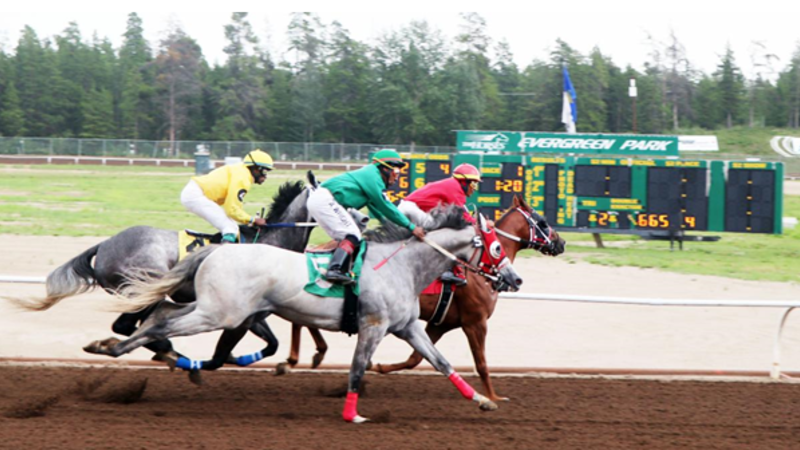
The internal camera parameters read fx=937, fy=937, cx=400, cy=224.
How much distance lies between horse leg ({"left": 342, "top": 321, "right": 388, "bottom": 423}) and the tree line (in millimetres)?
47854

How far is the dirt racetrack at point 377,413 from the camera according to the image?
18.9 ft

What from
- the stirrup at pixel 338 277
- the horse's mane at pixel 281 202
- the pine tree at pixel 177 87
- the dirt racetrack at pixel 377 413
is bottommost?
the dirt racetrack at pixel 377 413

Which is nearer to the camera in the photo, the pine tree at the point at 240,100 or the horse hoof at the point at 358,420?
the horse hoof at the point at 358,420

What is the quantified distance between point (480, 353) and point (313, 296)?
153 cm

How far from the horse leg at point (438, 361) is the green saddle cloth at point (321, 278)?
53 centimetres

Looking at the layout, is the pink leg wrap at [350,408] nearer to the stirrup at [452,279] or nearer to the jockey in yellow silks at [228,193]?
the stirrup at [452,279]

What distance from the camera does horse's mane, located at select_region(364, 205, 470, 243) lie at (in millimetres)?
6625

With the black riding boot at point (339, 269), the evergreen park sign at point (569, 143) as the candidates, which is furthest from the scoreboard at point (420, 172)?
the black riding boot at point (339, 269)

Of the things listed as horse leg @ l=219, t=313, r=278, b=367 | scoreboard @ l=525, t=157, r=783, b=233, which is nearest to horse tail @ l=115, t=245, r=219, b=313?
horse leg @ l=219, t=313, r=278, b=367

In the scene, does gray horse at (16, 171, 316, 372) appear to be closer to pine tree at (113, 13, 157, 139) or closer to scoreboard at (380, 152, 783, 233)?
scoreboard at (380, 152, 783, 233)

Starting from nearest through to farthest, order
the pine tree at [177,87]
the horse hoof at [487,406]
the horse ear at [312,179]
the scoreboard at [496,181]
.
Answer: the horse hoof at [487,406] < the horse ear at [312,179] < the scoreboard at [496,181] < the pine tree at [177,87]

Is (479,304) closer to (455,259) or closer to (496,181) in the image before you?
(455,259)

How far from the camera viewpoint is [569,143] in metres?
20.8

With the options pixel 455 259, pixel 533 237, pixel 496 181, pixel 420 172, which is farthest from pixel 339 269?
pixel 420 172
